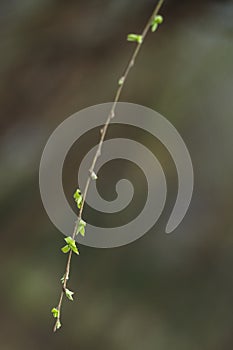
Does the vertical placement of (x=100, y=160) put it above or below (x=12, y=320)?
above

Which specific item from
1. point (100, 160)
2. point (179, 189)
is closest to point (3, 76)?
point (100, 160)

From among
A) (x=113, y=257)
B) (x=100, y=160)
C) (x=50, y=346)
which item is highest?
(x=100, y=160)

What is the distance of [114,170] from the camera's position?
0.76m

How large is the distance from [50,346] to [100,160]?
290 mm

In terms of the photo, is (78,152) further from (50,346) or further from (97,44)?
(50,346)

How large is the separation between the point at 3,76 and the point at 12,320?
0.38 meters

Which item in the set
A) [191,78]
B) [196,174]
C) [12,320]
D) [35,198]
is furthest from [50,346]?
[191,78]

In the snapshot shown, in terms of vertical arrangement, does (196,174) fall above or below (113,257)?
above

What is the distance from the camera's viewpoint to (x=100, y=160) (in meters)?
0.75

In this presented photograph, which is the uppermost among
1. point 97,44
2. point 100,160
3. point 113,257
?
point 97,44

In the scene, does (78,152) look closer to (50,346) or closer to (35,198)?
(35,198)

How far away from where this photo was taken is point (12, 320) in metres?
0.80

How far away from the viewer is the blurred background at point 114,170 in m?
0.74

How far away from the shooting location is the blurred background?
738 mm
